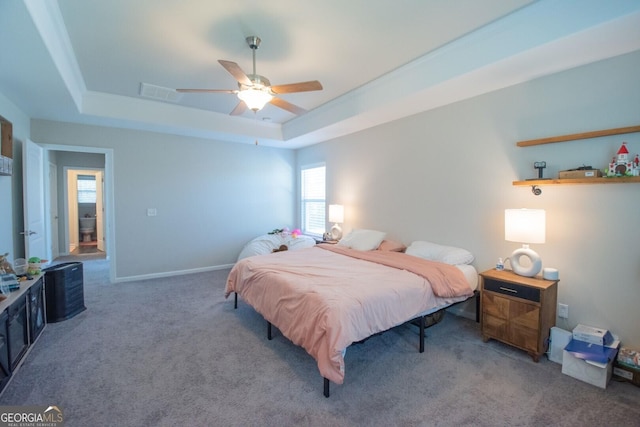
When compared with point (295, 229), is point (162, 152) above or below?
above

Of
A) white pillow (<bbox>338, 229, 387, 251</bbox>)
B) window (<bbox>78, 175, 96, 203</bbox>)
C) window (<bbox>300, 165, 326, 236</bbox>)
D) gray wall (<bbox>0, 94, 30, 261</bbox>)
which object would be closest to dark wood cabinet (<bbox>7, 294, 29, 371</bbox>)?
gray wall (<bbox>0, 94, 30, 261</bbox>)

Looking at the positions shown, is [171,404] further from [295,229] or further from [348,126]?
[295,229]

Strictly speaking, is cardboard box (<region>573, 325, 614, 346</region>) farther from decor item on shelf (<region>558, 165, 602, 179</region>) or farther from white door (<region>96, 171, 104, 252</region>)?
white door (<region>96, 171, 104, 252</region>)

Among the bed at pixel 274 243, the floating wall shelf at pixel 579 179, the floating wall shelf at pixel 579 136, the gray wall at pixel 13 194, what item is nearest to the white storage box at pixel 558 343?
the floating wall shelf at pixel 579 179

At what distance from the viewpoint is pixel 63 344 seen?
2.74 metres

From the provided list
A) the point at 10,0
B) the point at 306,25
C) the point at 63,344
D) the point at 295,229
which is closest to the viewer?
the point at 10,0

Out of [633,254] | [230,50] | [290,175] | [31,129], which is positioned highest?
[230,50]

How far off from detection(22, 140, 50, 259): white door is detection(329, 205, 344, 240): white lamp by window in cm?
415

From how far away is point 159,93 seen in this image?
3.95m

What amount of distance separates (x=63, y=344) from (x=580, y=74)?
530 centimetres

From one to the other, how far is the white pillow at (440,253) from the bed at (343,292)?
12 mm

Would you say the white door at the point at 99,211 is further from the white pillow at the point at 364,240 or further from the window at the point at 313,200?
the white pillow at the point at 364,240

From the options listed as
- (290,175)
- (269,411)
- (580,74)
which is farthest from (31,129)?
(580,74)

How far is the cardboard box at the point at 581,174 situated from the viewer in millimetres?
2373
